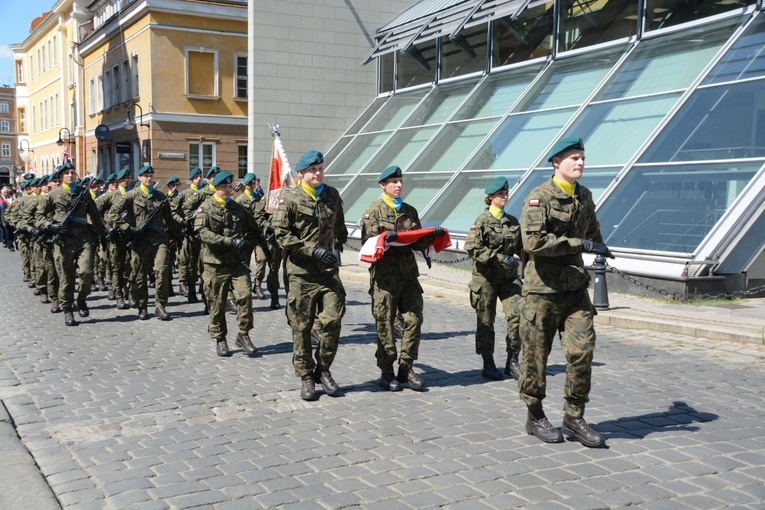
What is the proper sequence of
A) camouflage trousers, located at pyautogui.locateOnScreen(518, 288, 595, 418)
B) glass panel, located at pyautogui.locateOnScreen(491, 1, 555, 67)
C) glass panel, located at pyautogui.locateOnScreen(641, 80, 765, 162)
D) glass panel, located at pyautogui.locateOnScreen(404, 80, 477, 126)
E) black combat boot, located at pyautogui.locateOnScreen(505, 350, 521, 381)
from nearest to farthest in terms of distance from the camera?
camouflage trousers, located at pyautogui.locateOnScreen(518, 288, 595, 418)
black combat boot, located at pyautogui.locateOnScreen(505, 350, 521, 381)
glass panel, located at pyautogui.locateOnScreen(641, 80, 765, 162)
glass panel, located at pyautogui.locateOnScreen(491, 1, 555, 67)
glass panel, located at pyautogui.locateOnScreen(404, 80, 477, 126)

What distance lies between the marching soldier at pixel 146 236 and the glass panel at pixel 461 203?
23.2 ft

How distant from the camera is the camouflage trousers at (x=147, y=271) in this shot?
1182 centimetres

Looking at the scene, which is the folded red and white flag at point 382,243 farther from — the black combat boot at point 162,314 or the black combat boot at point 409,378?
the black combat boot at point 162,314

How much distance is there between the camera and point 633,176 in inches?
549

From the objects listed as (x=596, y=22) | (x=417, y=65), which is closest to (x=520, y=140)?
(x=596, y=22)

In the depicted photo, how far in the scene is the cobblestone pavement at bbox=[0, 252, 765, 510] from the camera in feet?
15.6

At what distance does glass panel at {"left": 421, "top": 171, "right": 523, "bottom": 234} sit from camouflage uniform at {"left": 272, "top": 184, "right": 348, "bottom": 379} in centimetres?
1026

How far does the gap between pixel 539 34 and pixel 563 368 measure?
47.5 feet

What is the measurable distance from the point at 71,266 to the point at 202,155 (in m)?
24.2

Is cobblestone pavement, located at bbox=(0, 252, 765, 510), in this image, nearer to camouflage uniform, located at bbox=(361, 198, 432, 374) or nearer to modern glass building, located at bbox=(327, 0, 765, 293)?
camouflage uniform, located at bbox=(361, 198, 432, 374)

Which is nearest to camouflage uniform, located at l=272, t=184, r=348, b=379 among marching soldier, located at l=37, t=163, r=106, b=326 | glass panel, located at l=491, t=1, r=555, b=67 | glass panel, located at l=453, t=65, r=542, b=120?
marching soldier, located at l=37, t=163, r=106, b=326

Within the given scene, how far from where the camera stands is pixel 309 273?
7129 mm

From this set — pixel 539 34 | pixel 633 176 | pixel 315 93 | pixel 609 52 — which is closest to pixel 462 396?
pixel 633 176

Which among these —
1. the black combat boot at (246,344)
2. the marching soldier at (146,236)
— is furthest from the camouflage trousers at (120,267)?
the black combat boot at (246,344)
